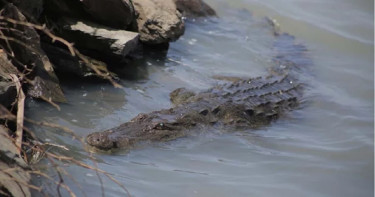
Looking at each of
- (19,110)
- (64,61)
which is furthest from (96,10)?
(19,110)

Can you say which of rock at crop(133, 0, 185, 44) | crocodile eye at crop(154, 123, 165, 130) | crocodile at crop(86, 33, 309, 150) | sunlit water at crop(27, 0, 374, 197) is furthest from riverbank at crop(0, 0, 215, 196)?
crocodile eye at crop(154, 123, 165, 130)

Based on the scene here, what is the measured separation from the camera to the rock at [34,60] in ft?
15.3

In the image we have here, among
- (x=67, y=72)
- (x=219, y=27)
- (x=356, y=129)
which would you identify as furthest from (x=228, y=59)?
(x=67, y=72)

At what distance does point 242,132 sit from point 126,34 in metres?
1.54

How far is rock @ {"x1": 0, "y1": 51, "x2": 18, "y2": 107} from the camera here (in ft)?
13.5

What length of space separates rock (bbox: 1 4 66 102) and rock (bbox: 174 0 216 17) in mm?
3654

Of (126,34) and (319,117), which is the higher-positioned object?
(126,34)

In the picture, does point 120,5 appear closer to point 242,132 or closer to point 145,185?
point 242,132

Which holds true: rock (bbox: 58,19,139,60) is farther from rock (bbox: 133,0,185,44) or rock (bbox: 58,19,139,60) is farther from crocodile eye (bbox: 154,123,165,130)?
crocodile eye (bbox: 154,123,165,130)

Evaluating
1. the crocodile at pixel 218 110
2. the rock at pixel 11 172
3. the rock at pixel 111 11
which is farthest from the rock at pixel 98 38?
the rock at pixel 11 172

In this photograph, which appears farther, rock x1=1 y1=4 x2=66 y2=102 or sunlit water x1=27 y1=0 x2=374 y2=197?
rock x1=1 y1=4 x2=66 y2=102

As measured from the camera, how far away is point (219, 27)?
8.90 meters

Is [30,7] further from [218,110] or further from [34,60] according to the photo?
[218,110]

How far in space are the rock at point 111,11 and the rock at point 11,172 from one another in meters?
2.59
